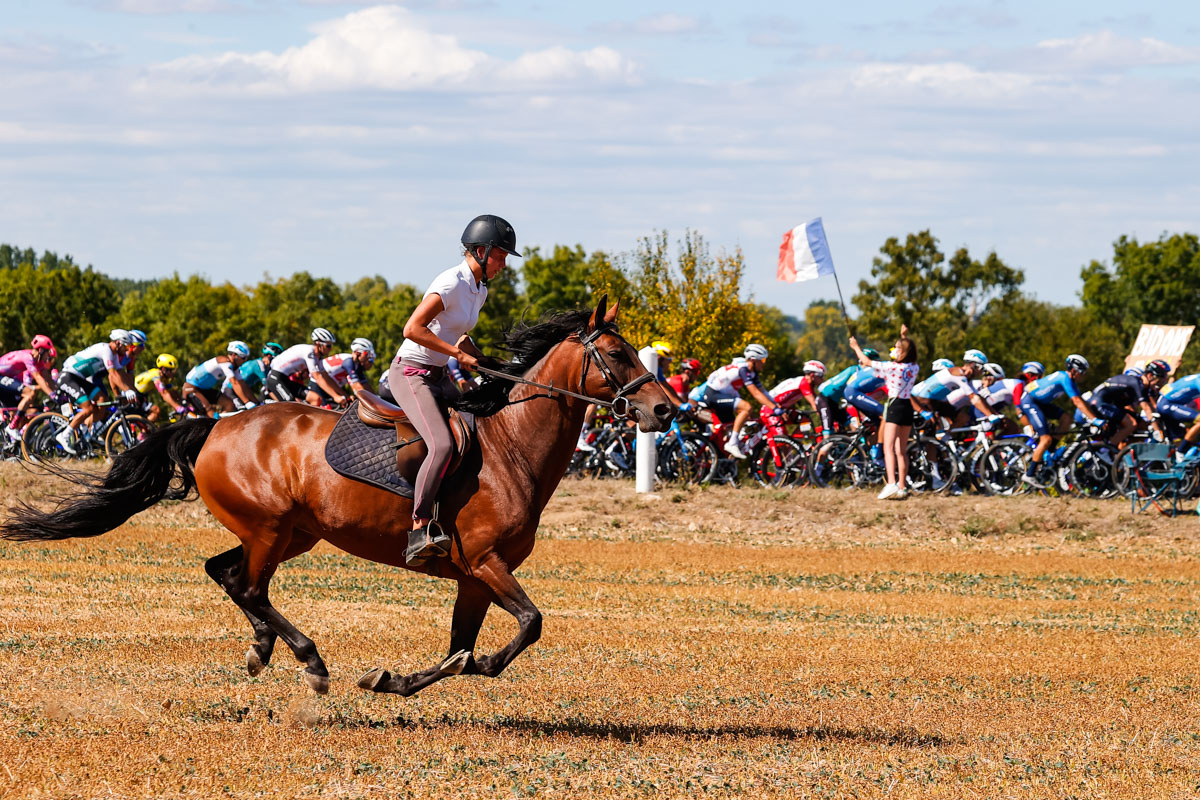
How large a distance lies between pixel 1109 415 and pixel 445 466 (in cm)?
1548

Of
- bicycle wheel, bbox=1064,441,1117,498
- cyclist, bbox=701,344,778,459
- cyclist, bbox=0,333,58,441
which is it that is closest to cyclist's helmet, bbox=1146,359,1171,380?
bicycle wheel, bbox=1064,441,1117,498

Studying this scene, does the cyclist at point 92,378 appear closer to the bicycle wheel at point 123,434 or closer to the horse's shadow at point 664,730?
the bicycle wheel at point 123,434

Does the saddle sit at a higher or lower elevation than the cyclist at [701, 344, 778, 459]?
higher

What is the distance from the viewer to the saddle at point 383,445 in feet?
27.5

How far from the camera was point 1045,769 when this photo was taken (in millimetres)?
7711

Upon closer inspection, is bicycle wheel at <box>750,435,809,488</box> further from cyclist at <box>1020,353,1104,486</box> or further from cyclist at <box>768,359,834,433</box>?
cyclist at <box>1020,353,1104,486</box>

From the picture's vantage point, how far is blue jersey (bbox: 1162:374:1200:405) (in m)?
21.0

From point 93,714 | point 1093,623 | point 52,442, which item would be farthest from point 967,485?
point 93,714

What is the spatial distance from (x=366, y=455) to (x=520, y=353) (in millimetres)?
1058

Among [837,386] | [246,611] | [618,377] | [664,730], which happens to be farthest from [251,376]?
[664,730]

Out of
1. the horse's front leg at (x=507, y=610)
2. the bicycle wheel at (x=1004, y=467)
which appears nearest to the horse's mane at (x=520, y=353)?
the horse's front leg at (x=507, y=610)

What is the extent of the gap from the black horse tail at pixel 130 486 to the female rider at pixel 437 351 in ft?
5.60

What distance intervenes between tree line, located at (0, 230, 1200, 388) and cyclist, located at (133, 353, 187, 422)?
44390mm

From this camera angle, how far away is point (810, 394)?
75.2 feet
